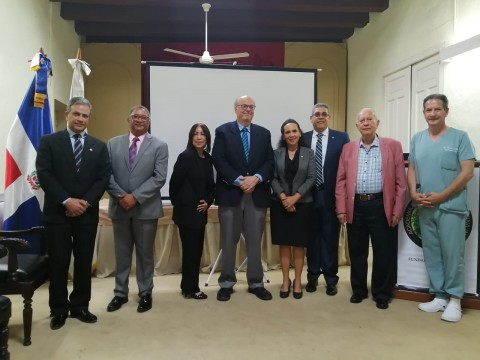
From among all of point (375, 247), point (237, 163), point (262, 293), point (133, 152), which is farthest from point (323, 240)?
point (133, 152)

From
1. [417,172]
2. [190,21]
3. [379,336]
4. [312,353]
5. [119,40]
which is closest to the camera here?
[312,353]

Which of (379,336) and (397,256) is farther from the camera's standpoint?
(397,256)

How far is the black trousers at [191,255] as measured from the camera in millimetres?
2938

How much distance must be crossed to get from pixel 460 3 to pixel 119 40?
201 inches

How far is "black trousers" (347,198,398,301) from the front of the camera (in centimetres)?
283

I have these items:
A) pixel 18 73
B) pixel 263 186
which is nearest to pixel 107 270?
pixel 263 186

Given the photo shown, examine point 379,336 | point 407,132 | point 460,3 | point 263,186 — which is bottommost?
point 379,336

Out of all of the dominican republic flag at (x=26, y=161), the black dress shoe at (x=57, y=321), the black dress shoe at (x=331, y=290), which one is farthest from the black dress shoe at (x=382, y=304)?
the dominican republic flag at (x=26, y=161)

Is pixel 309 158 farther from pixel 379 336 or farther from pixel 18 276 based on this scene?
pixel 18 276

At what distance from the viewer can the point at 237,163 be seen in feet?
9.62

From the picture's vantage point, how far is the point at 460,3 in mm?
3783

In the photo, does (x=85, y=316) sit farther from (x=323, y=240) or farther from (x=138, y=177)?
(x=323, y=240)

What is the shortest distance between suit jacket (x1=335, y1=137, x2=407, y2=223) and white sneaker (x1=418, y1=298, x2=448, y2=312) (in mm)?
649

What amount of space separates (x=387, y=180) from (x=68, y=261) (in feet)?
7.20
